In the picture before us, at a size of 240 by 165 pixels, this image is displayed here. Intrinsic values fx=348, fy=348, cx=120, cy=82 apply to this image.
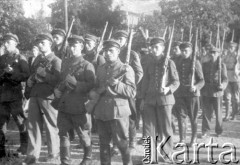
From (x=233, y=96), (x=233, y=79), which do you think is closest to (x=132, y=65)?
(x=233, y=79)

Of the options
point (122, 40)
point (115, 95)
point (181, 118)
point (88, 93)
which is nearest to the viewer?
point (115, 95)

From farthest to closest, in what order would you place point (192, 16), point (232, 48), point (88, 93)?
1. point (192, 16)
2. point (232, 48)
3. point (88, 93)

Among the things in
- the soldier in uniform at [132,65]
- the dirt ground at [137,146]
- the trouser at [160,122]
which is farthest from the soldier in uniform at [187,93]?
the trouser at [160,122]

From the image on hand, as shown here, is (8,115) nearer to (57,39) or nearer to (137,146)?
(57,39)

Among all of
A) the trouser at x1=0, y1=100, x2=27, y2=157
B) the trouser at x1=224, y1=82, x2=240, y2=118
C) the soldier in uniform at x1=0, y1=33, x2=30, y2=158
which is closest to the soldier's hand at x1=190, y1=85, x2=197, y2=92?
the soldier in uniform at x1=0, y1=33, x2=30, y2=158

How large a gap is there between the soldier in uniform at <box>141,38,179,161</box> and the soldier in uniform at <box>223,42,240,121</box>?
5017mm

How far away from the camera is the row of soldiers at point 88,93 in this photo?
5.05 meters

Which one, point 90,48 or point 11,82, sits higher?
point 90,48

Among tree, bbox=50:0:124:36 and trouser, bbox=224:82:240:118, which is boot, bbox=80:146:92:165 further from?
tree, bbox=50:0:124:36

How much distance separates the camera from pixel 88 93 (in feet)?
17.8

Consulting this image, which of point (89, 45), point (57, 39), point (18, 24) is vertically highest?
point (18, 24)

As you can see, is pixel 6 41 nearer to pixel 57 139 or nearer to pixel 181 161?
pixel 57 139

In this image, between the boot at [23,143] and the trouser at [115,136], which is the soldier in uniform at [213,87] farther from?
the boot at [23,143]

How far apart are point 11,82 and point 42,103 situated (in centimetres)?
88
